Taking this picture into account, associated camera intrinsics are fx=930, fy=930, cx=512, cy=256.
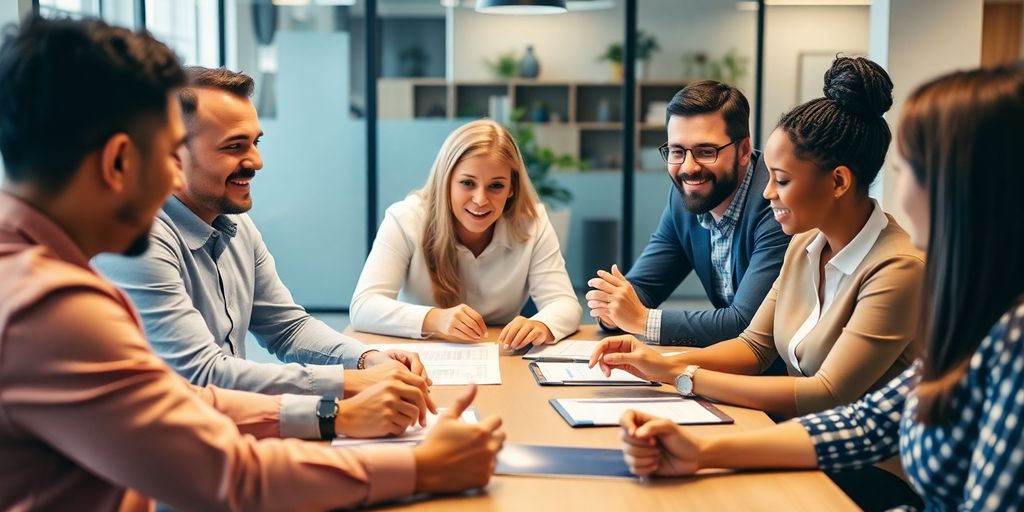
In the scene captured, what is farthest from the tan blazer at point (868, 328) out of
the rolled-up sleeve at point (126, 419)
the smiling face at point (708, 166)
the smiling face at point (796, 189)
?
the rolled-up sleeve at point (126, 419)

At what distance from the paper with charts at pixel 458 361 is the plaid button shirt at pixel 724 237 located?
2.64ft

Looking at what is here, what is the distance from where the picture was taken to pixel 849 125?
1.95 m

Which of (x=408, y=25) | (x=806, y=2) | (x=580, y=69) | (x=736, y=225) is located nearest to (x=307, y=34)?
(x=408, y=25)

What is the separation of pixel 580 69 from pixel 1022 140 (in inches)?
237

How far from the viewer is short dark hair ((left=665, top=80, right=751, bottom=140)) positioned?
110 inches

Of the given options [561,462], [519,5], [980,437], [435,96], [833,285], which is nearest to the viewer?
[980,437]

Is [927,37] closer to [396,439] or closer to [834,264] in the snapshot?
[834,264]

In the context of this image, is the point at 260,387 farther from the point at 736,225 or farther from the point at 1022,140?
the point at 736,225

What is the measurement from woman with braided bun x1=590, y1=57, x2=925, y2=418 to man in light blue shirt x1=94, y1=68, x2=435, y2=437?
0.58 meters

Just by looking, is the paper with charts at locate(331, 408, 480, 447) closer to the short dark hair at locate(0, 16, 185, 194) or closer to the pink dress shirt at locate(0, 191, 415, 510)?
the pink dress shirt at locate(0, 191, 415, 510)

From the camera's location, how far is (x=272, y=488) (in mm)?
1142

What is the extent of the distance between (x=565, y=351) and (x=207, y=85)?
1074mm

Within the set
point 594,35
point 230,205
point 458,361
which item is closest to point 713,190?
point 458,361

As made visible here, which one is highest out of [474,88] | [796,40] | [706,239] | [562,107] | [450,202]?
[796,40]
